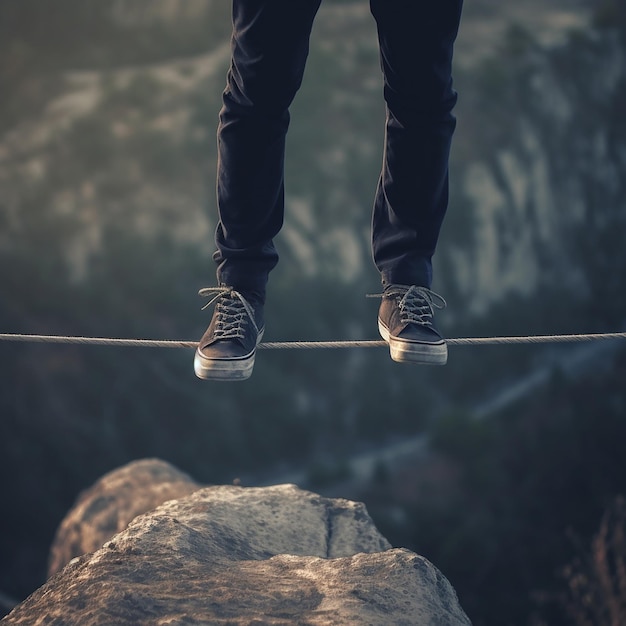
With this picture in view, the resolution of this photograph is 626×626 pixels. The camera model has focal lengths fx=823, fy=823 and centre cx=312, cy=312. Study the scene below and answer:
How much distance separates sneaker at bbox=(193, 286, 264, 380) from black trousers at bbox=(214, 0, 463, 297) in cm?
7

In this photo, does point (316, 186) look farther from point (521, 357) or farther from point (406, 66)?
point (406, 66)

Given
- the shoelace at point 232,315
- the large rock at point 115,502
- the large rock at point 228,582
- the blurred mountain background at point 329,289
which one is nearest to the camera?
the large rock at point 228,582

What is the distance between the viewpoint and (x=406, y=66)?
264 centimetres

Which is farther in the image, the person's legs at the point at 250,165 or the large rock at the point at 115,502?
the large rock at the point at 115,502

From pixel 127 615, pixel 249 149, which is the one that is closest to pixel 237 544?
pixel 127 615

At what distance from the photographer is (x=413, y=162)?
2.88m

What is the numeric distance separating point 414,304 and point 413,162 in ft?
1.75

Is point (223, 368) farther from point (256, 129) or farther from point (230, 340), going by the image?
point (256, 129)

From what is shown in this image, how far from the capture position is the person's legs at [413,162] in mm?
2584

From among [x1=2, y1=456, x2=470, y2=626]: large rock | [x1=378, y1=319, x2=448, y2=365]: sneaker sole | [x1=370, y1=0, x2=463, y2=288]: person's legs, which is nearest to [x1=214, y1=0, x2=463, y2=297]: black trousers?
[x1=370, y1=0, x2=463, y2=288]: person's legs

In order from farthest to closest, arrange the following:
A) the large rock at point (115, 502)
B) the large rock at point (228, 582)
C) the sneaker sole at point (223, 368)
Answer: the large rock at point (115, 502), the sneaker sole at point (223, 368), the large rock at point (228, 582)

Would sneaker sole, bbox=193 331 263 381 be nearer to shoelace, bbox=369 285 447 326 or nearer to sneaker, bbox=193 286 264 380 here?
sneaker, bbox=193 286 264 380

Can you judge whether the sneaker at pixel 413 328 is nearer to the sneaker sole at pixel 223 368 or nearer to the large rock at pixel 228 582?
the sneaker sole at pixel 223 368

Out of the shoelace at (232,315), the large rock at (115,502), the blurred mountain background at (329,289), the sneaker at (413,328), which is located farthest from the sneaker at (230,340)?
the blurred mountain background at (329,289)
